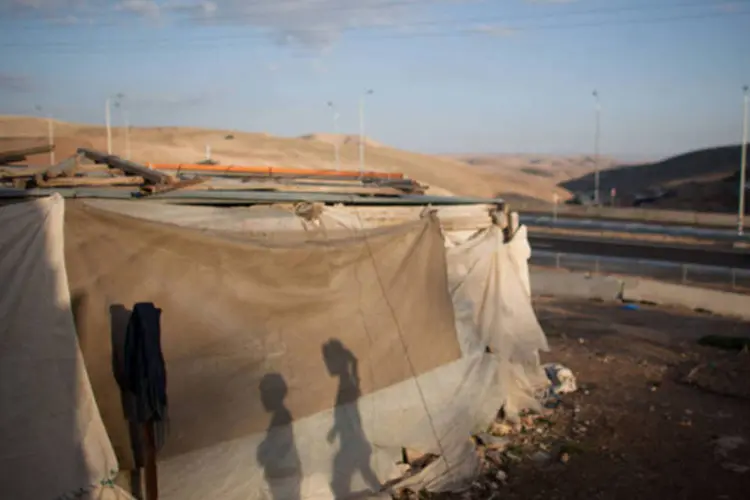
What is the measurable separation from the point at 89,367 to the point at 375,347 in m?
2.84

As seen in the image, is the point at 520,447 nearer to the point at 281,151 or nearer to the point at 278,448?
the point at 278,448

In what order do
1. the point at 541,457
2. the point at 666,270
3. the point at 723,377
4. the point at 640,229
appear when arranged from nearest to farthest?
the point at 541,457
the point at 723,377
the point at 666,270
the point at 640,229

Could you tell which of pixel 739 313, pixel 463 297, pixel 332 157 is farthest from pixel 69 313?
pixel 332 157

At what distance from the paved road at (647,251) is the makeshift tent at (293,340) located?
2198 cm

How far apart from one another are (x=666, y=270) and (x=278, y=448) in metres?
18.0

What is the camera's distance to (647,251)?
1219 inches

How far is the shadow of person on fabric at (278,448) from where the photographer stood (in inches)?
260

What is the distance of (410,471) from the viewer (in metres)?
7.67

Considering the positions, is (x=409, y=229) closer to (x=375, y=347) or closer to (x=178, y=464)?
(x=375, y=347)

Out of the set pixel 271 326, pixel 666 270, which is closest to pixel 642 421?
pixel 271 326

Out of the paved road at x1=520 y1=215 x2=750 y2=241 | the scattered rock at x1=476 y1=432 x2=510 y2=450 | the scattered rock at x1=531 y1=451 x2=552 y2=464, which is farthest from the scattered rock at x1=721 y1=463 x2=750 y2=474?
the paved road at x1=520 y1=215 x2=750 y2=241

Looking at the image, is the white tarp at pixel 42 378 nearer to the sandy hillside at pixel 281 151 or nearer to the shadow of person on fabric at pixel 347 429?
the shadow of person on fabric at pixel 347 429

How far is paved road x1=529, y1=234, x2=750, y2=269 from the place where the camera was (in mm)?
29000

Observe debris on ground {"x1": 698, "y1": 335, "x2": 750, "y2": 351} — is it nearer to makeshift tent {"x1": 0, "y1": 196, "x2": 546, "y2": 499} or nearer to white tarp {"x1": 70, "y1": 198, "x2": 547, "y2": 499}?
white tarp {"x1": 70, "y1": 198, "x2": 547, "y2": 499}
